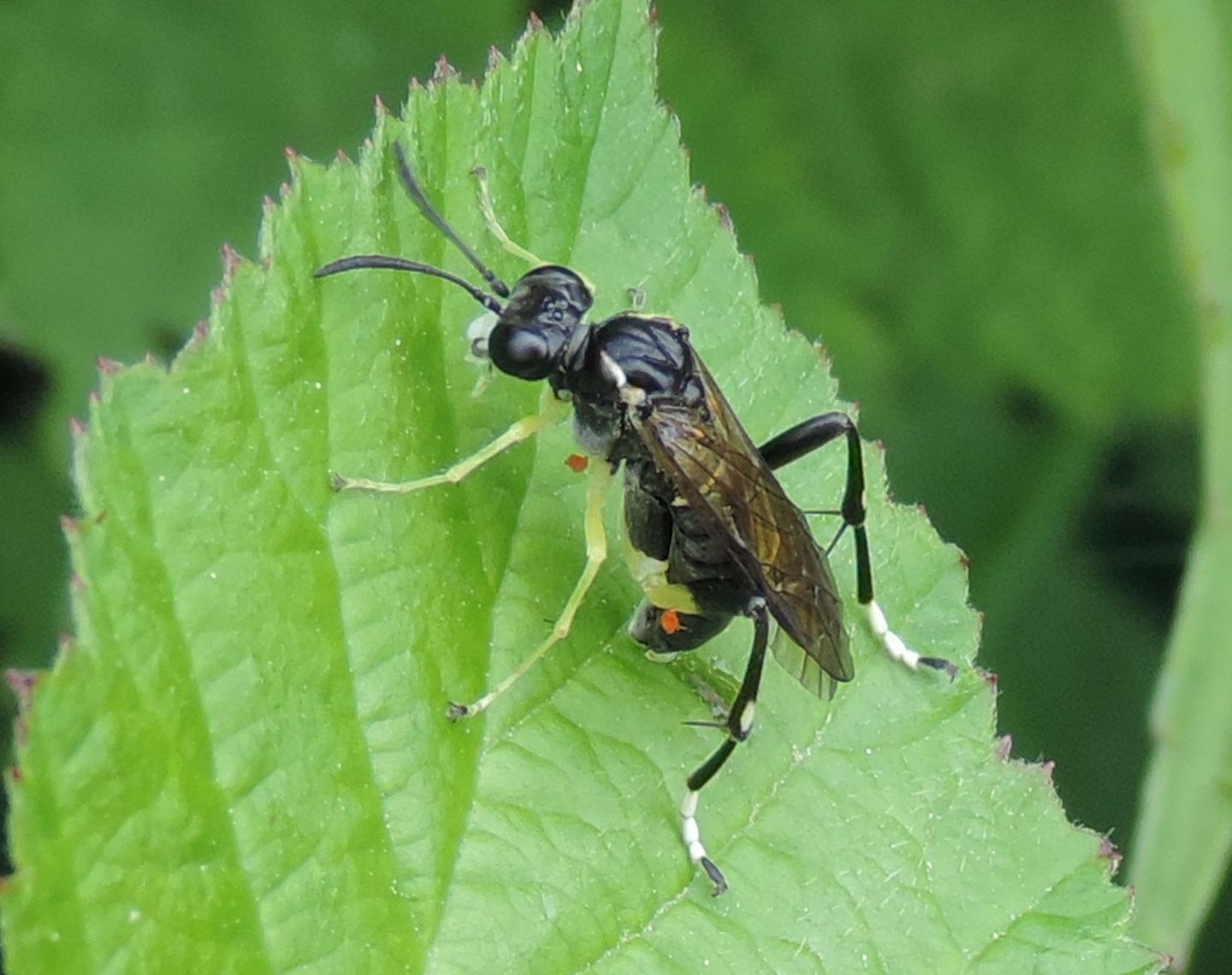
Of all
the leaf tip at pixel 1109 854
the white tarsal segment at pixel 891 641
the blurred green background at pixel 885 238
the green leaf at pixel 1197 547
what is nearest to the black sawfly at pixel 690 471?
the white tarsal segment at pixel 891 641

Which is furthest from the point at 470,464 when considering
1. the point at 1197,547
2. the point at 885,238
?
the point at 885,238

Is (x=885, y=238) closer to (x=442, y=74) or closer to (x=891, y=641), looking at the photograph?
(x=891, y=641)

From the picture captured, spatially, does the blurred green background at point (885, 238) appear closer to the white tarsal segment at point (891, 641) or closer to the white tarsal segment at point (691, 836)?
the white tarsal segment at point (891, 641)

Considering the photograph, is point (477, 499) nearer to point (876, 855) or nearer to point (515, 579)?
point (515, 579)

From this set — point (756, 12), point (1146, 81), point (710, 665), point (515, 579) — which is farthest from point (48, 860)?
point (756, 12)

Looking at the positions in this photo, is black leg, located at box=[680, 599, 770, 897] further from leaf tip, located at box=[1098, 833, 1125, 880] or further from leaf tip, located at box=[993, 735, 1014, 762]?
leaf tip, located at box=[1098, 833, 1125, 880]

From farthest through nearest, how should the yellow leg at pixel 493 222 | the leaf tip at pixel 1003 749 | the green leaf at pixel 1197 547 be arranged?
1. the green leaf at pixel 1197 547
2. the leaf tip at pixel 1003 749
3. the yellow leg at pixel 493 222
